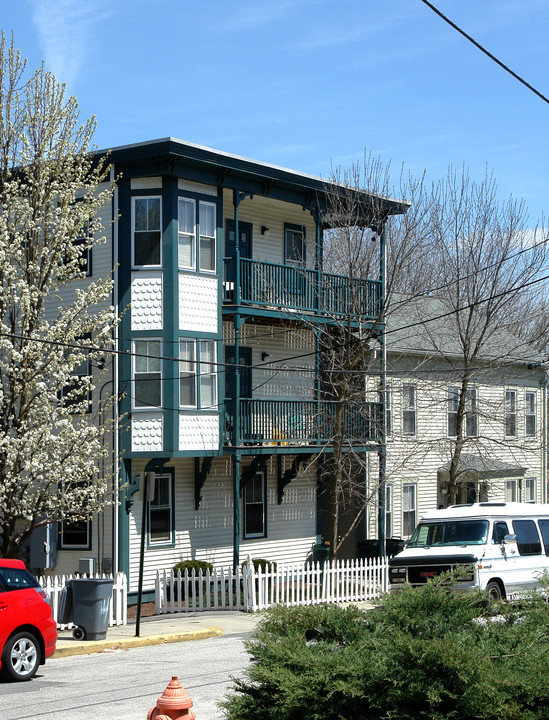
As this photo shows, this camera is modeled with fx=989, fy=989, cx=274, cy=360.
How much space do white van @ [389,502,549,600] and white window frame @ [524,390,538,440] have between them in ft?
53.2

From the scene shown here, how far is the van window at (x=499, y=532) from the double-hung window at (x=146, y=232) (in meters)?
9.49

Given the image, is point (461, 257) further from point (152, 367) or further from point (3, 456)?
point (3, 456)

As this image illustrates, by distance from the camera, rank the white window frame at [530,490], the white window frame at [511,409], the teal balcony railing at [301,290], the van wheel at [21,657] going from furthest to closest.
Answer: the white window frame at [530,490] → the white window frame at [511,409] → the teal balcony railing at [301,290] → the van wheel at [21,657]

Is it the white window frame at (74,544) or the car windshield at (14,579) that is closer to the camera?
the car windshield at (14,579)

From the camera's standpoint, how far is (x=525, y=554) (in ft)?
64.4

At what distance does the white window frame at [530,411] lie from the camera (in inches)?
1436

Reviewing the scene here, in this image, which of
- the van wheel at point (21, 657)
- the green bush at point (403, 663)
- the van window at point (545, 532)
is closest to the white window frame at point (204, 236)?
the van window at point (545, 532)

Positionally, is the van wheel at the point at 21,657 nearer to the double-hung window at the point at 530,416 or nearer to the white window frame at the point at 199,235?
the white window frame at the point at 199,235

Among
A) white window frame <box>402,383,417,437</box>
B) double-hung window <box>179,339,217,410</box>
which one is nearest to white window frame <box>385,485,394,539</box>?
white window frame <box>402,383,417,437</box>

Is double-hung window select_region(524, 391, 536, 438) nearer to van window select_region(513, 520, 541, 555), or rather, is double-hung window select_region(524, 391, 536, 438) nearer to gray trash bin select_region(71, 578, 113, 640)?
van window select_region(513, 520, 541, 555)

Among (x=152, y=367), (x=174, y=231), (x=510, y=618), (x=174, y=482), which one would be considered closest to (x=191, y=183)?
(x=174, y=231)

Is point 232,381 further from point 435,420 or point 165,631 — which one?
point 435,420

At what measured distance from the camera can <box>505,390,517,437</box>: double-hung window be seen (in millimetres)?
33894

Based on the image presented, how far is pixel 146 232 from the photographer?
22719 mm
